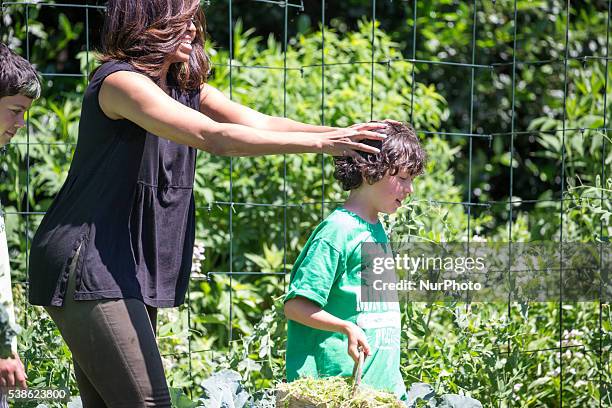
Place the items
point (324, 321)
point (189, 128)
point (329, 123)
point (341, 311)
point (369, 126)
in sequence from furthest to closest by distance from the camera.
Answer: point (329, 123) < point (341, 311) < point (324, 321) < point (369, 126) < point (189, 128)

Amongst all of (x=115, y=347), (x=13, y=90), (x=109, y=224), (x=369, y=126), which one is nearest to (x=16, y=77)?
(x=13, y=90)

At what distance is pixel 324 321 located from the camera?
255 centimetres

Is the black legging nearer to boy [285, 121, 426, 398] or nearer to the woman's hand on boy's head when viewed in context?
boy [285, 121, 426, 398]

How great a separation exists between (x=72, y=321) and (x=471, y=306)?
6.75 feet

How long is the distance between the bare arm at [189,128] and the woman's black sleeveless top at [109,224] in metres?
0.08

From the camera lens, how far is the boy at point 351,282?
2623 mm

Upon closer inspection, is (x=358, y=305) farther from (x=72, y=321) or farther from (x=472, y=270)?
(x=472, y=270)

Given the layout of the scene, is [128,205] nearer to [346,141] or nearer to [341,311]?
[346,141]

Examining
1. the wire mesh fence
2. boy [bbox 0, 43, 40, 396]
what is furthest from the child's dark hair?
the wire mesh fence

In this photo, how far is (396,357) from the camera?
2758 millimetres

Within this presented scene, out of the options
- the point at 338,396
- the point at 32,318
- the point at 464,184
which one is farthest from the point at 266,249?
the point at 464,184

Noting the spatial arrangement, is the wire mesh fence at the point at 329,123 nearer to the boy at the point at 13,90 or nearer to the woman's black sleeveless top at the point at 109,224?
the boy at the point at 13,90

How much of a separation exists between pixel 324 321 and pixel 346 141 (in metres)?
0.52

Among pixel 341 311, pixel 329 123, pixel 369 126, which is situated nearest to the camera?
pixel 369 126
